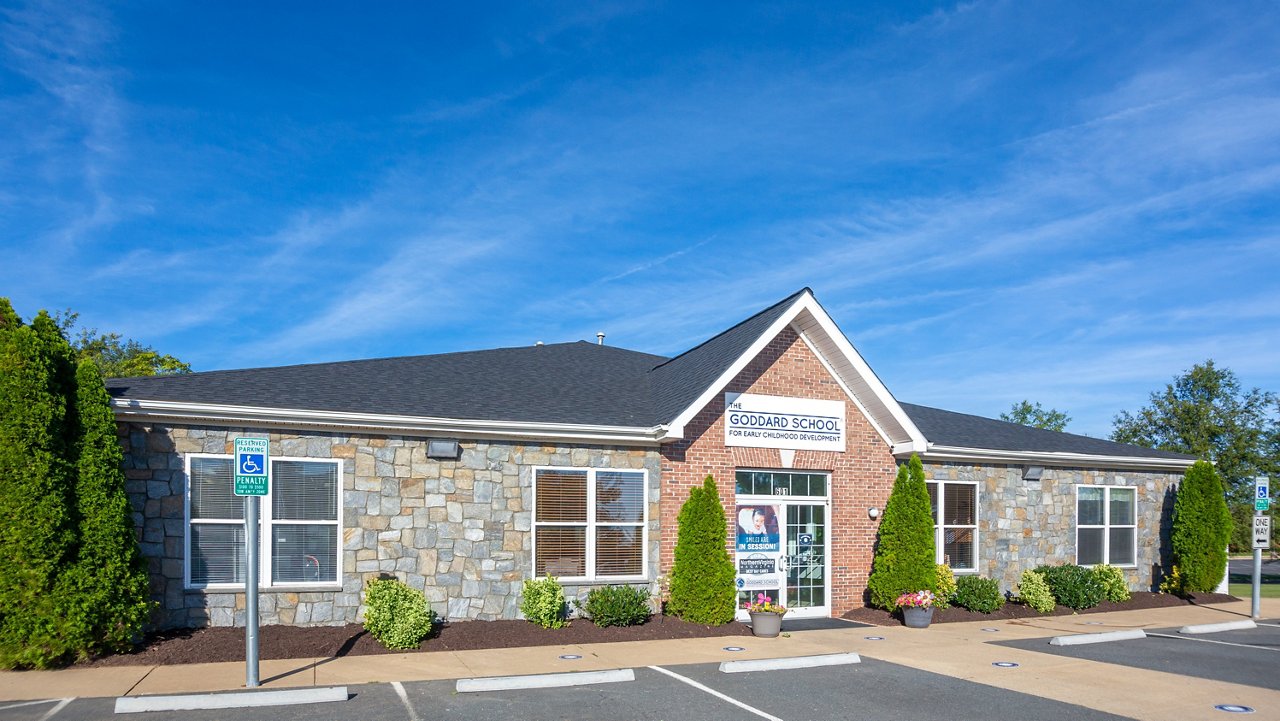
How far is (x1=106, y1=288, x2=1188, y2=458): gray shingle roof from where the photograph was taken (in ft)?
44.8

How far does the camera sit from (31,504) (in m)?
10.6

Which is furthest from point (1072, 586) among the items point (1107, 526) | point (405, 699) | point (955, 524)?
point (405, 699)

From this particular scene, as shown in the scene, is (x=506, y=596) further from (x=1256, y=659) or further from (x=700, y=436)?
(x=1256, y=659)

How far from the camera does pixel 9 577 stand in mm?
10445

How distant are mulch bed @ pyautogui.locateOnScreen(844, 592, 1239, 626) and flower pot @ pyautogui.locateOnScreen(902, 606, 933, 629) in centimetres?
38

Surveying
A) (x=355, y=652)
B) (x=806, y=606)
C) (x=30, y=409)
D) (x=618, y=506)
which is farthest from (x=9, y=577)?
(x=806, y=606)

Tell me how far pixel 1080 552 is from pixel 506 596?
1287cm

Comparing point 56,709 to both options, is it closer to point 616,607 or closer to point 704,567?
point 616,607

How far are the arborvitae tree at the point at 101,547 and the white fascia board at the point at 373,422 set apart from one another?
0.64 m

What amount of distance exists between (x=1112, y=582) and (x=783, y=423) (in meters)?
8.38

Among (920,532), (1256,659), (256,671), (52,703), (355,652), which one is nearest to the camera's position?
(52,703)

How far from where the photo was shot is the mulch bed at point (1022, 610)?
1634cm

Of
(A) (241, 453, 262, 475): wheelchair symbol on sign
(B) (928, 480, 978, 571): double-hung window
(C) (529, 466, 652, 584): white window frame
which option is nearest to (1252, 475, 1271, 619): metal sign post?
(B) (928, 480, 978, 571): double-hung window

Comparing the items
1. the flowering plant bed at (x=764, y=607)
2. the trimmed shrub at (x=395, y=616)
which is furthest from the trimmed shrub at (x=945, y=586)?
the trimmed shrub at (x=395, y=616)
